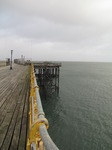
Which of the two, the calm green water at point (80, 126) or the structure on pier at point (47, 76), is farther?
the structure on pier at point (47, 76)

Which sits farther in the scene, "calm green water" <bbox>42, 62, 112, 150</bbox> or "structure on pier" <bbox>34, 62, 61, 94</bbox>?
"structure on pier" <bbox>34, 62, 61, 94</bbox>

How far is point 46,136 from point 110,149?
8.99 m

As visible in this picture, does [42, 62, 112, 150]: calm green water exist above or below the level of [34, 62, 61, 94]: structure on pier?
below

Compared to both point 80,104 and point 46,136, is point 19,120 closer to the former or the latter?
point 46,136

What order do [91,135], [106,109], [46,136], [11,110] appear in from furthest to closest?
[106,109] → [91,135] → [11,110] → [46,136]

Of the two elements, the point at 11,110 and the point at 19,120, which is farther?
the point at 11,110

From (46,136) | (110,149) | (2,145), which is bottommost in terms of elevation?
(110,149)

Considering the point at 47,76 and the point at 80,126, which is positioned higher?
the point at 47,76

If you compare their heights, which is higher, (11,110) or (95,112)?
(11,110)

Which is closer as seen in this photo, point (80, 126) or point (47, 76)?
point (80, 126)

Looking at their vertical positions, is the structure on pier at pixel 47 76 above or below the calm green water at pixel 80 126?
above

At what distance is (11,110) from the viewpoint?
3.69 m

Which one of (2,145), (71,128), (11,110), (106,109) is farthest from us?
(106,109)

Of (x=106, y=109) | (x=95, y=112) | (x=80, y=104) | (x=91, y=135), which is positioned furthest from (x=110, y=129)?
(x=80, y=104)
